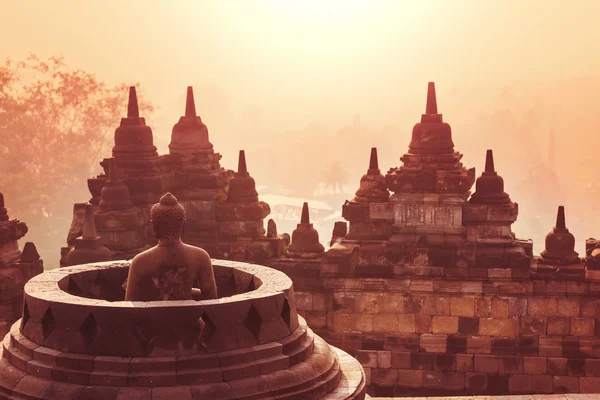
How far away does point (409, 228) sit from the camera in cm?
1861

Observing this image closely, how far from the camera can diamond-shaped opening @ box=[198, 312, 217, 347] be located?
9.70 metres

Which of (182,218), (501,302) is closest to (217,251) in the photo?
(501,302)

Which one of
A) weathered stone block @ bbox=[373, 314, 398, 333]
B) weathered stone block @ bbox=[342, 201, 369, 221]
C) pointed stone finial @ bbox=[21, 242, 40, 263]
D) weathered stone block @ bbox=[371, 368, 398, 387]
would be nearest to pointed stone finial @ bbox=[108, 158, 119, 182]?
pointed stone finial @ bbox=[21, 242, 40, 263]

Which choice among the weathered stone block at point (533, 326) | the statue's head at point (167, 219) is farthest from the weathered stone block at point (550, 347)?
the statue's head at point (167, 219)

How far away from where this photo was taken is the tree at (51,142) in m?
40.8

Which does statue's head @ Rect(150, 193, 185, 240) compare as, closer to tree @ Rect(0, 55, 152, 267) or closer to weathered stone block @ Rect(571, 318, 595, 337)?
weathered stone block @ Rect(571, 318, 595, 337)

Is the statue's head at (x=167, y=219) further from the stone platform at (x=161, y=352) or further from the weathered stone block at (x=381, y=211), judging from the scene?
the weathered stone block at (x=381, y=211)

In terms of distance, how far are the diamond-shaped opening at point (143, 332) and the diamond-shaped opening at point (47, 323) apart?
2.96ft

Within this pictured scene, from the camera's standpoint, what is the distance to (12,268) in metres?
17.8

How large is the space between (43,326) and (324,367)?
270 cm

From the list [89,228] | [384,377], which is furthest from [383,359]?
[89,228]

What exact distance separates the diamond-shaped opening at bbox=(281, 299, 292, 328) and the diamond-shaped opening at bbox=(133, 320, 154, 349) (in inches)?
56.0

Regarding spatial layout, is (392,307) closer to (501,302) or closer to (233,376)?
(501,302)

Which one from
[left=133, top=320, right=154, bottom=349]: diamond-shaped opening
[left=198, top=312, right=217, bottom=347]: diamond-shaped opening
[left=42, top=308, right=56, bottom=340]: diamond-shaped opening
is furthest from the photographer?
[left=42, top=308, right=56, bottom=340]: diamond-shaped opening
